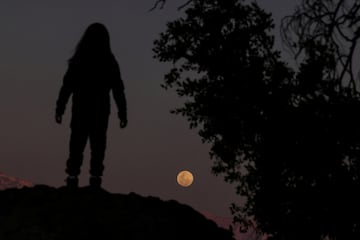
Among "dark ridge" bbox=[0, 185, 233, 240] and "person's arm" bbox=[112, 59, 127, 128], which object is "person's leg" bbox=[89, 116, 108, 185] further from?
"dark ridge" bbox=[0, 185, 233, 240]

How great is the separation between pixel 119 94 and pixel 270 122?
3912 millimetres

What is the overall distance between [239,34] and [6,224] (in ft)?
24.4

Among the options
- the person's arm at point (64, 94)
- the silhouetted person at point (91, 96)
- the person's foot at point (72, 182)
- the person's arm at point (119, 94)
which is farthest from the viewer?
the person's arm at point (119, 94)

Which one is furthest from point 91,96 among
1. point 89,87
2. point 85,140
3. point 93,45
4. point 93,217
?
point 93,217

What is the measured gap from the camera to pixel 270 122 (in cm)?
1369

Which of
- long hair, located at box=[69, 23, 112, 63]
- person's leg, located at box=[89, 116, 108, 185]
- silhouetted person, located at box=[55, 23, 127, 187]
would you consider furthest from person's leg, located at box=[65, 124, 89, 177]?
long hair, located at box=[69, 23, 112, 63]

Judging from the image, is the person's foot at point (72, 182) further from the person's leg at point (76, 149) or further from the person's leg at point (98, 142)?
the person's leg at point (98, 142)

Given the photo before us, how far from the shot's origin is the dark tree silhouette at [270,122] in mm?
12938

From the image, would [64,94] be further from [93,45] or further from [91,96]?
[93,45]

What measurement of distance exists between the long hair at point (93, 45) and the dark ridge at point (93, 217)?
2.47m

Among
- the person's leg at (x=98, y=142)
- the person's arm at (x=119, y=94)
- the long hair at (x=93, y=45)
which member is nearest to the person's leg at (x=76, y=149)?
the person's leg at (x=98, y=142)

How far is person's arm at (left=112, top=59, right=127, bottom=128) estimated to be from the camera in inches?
453

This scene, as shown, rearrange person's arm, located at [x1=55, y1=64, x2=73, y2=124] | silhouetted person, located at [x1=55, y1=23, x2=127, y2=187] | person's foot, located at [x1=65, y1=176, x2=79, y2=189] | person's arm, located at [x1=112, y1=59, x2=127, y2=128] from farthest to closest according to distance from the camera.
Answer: person's arm, located at [x1=112, y1=59, x2=127, y2=128] < person's arm, located at [x1=55, y1=64, x2=73, y2=124] < silhouetted person, located at [x1=55, y1=23, x2=127, y2=187] < person's foot, located at [x1=65, y1=176, x2=79, y2=189]

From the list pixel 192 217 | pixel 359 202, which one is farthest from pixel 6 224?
pixel 359 202
